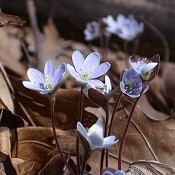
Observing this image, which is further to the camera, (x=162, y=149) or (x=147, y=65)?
(x=162, y=149)

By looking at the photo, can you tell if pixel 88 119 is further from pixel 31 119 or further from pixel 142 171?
pixel 142 171

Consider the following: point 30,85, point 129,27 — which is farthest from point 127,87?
point 129,27

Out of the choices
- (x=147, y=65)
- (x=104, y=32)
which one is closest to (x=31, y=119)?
(x=147, y=65)

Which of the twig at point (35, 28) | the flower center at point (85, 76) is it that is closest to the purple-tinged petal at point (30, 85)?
the flower center at point (85, 76)

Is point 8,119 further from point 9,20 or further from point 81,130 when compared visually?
point 81,130

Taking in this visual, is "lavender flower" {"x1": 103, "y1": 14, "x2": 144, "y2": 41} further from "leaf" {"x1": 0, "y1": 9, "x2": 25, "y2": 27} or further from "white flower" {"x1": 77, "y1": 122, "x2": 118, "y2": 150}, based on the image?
"white flower" {"x1": 77, "y1": 122, "x2": 118, "y2": 150}

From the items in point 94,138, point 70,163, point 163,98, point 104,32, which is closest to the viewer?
point 94,138
